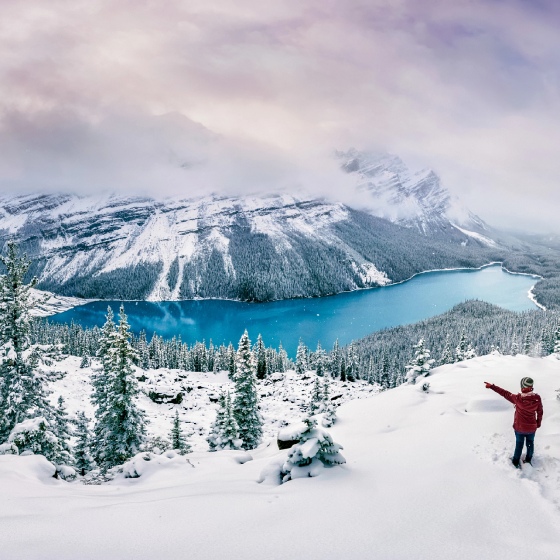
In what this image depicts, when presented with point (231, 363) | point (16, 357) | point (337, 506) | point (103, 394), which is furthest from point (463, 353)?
point (16, 357)


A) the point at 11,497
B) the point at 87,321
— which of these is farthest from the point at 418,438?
the point at 87,321

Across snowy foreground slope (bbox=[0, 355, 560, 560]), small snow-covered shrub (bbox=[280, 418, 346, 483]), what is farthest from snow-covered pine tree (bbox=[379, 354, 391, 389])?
small snow-covered shrub (bbox=[280, 418, 346, 483])

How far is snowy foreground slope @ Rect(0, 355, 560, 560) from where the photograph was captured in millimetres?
5152

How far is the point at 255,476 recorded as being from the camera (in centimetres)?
927

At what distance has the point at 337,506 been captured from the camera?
6.66 m

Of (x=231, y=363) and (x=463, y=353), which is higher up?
(x=463, y=353)

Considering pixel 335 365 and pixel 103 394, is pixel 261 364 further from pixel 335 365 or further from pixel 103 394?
pixel 103 394

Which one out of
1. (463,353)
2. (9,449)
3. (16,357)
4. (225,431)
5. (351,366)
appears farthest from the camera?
(351,366)

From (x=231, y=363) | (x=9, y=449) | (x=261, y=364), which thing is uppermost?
(x=9, y=449)

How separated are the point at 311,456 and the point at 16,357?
1494cm

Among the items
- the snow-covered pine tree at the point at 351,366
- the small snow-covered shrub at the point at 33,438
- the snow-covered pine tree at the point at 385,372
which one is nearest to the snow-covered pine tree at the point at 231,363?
the snow-covered pine tree at the point at 351,366

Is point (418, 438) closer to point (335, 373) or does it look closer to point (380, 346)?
point (335, 373)

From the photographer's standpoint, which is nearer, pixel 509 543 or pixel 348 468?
pixel 509 543

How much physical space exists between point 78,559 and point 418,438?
876 cm
